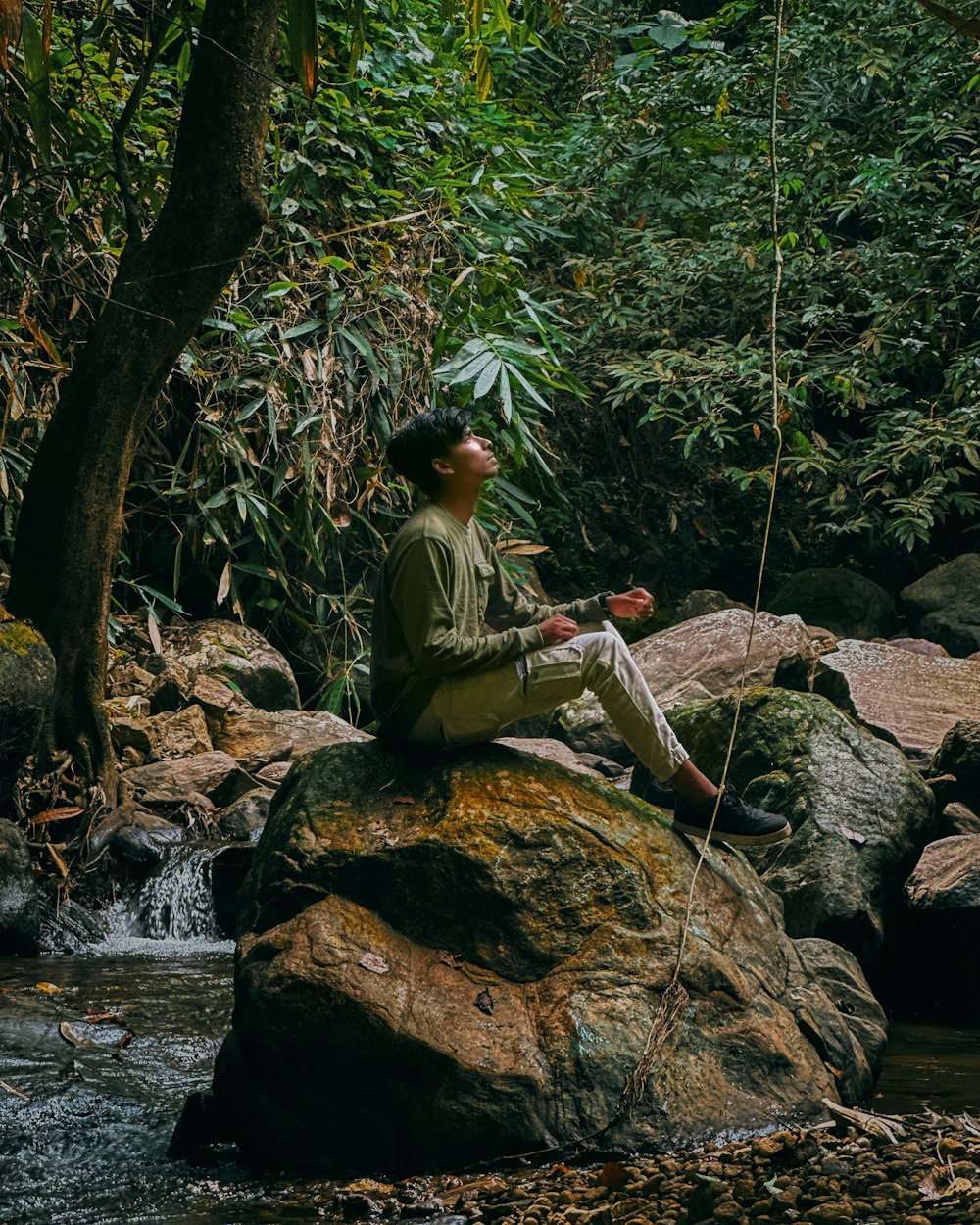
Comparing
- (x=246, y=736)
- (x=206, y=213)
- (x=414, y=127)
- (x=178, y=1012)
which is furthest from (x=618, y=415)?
(x=178, y=1012)

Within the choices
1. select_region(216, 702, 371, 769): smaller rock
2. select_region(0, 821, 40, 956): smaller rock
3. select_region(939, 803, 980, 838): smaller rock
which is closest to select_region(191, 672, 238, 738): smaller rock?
select_region(216, 702, 371, 769): smaller rock

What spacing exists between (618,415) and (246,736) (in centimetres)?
570

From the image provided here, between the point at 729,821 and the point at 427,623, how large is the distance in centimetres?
117

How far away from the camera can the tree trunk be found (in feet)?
19.5

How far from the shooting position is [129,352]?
628 cm

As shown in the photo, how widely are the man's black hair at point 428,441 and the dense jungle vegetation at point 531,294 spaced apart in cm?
263

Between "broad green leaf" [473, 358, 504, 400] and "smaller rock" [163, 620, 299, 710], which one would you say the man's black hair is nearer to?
"broad green leaf" [473, 358, 504, 400]

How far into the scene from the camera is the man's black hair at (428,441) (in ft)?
13.8

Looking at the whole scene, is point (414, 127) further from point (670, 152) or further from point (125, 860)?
point (125, 860)

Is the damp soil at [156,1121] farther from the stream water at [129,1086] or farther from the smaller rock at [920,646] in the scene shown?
the smaller rock at [920,646]

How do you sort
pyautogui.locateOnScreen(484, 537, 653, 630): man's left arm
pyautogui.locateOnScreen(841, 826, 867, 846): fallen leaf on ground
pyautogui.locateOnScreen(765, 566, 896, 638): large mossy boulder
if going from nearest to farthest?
pyautogui.locateOnScreen(484, 537, 653, 630): man's left arm, pyautogui.locateOnScreen(841, 826, 867, 846): fallen leaf on ground, pyautogui.locateOnScreen(765, 566, 896, 638): large mossy boulder

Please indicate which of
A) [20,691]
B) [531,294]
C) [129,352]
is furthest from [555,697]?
[531,294]

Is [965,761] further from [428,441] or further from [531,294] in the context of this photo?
[531,294]

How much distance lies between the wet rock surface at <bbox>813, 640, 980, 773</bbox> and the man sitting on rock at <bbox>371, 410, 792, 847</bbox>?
388 centimetres
